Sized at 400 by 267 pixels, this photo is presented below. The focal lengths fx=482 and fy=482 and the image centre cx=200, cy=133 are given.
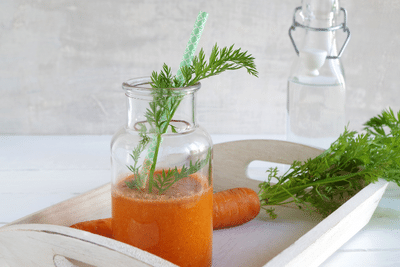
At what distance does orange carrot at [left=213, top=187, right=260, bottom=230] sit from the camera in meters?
0.86

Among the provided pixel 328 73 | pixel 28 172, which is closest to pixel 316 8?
pixel 328 73

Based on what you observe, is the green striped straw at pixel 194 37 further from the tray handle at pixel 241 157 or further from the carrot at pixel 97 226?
the tray handle at pixel 241 157

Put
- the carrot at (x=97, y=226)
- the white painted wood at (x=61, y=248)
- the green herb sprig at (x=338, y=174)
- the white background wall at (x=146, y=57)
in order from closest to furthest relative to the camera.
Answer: the white painted wood at (x=61, y=248) → the carrot at (x=97, y=226) → the green herb sprig at (x=338, y=174) → the white background wall at (x=146, y=57)

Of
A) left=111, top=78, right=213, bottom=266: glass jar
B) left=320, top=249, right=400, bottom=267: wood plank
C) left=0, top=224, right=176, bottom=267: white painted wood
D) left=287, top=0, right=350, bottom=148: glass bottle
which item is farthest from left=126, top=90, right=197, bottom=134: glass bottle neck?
left=287, top=0, right=350, bottom=148: glass bottle

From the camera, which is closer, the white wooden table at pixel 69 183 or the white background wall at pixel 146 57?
the white wooden table at pixel 69 183

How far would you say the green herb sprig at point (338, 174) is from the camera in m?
0.86

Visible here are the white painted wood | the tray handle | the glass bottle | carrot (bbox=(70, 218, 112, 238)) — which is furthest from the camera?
the glass bottle

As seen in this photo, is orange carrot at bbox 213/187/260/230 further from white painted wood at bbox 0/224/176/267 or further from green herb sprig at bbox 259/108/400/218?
white painted wood at bbox 0/224/176/267

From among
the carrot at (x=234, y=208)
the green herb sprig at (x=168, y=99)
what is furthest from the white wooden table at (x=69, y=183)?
the green herb sprig at (x=168, y=99)

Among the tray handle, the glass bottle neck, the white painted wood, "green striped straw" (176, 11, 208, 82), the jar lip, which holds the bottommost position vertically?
the tray handle

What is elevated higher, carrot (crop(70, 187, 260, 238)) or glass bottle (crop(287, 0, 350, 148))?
glass bottle (crop(287, 0, 350, 148))

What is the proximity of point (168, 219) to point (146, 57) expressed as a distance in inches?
38.2

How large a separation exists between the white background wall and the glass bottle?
332 millimetres

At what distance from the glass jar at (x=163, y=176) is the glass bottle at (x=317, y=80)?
0.56 meters
